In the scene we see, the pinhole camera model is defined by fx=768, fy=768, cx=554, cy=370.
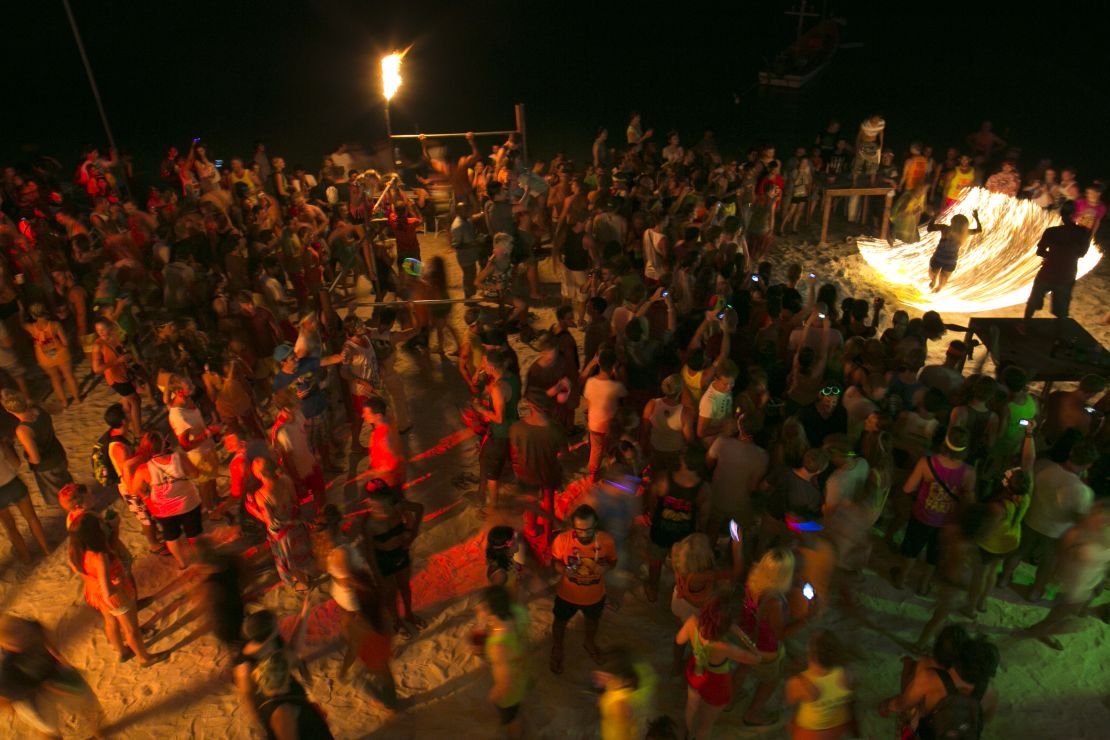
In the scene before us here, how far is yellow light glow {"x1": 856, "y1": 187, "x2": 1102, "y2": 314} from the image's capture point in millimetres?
11414

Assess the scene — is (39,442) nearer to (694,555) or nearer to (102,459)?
(102,459)

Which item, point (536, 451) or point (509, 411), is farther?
point (509, 411)

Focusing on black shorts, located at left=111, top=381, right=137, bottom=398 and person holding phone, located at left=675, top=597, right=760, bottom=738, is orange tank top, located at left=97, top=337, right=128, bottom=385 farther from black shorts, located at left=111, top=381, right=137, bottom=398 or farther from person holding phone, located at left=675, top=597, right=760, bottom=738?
person holding phone, located at left=675, top=597, right=760, bottom=738

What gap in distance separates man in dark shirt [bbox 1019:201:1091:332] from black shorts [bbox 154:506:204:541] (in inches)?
374

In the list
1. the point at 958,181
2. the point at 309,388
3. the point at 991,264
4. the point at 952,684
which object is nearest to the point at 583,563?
the point at 952,684

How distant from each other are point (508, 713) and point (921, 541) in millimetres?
3461

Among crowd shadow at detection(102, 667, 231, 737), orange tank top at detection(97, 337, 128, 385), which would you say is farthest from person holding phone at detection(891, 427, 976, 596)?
Result: orange tank top at detection(97, 337, 128, 385)

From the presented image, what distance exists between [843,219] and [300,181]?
1005 centimetres

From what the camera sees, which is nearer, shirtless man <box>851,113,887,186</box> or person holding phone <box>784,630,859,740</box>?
person holding phone <box>784,630,859,740</box>

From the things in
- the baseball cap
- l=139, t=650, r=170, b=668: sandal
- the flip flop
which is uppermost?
the baseball cap

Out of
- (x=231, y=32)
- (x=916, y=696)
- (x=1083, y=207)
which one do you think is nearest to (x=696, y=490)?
(x=916, y=696)

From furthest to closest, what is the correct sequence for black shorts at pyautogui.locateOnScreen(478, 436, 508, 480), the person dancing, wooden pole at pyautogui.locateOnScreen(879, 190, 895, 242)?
wooden pole at pyautogui.locateOnScreen(879, 190, 895, 242), the person dancing, black shorts at pyautogui.locateOnScreen(478, 436, 508, 480)

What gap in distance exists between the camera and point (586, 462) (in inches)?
313

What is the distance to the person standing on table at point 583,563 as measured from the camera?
483 centimetres
